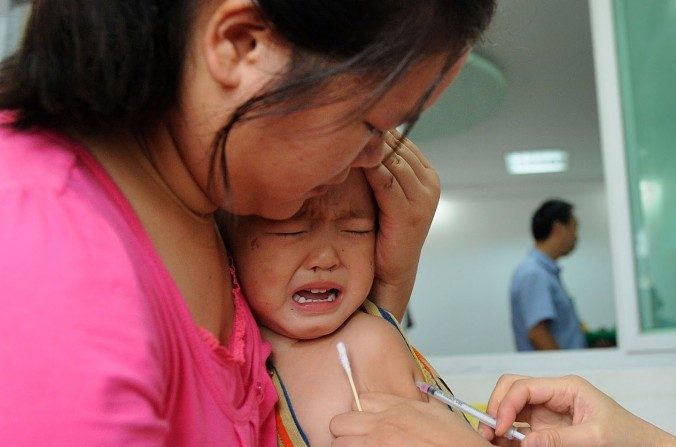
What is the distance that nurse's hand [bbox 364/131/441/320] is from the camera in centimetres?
87

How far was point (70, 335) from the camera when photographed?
400mm

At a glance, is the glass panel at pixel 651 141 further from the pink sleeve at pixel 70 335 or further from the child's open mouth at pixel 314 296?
the pink sleeve at pixel 70 335

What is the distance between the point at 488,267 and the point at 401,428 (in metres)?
7.00

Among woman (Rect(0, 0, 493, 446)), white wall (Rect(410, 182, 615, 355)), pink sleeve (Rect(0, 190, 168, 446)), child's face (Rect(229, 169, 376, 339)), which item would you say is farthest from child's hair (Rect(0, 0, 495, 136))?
white wall (Rect(410, 182, 615, 355))

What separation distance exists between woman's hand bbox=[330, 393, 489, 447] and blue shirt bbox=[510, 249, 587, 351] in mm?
2624

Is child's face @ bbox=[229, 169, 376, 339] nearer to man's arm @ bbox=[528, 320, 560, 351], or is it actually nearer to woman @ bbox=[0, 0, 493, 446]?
woman @ bbox=[0, 0, 493, 446]

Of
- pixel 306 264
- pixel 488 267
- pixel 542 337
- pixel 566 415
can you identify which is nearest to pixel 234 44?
pixel 306 264

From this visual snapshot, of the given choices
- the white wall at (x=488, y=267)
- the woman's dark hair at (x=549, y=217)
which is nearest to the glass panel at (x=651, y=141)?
the woman's dark hair at (x=549, y=217)

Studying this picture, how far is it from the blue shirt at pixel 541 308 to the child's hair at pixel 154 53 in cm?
286

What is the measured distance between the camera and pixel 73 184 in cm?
48

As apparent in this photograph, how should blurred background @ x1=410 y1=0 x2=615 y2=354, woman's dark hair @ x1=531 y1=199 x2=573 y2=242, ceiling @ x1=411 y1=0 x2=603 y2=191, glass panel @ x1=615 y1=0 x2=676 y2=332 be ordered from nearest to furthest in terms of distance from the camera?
glass panel @ x1=615 y1=0 x2=676 y2=332 < ceiling @ x1=411 y1=0 x2=603 y2=191 < woman's dark hair @ x1=531 y1=199 x2=573 y2=242 < blurred background @ x1=410 y1=0 x2=615 y2=354

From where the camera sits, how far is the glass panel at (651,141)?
2.25 meters

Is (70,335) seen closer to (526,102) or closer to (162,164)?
(162,164)

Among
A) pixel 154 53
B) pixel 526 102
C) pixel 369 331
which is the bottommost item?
pixel 369 331
